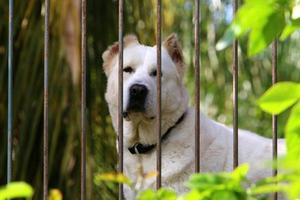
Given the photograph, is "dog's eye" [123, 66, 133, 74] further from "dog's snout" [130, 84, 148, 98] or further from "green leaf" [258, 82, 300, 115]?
"green leaf" [258, 82, 300, 115]

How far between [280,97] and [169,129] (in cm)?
345

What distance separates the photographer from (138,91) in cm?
471

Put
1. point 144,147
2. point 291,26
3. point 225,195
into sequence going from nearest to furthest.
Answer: point 225,195
point 291,26
point 144,147

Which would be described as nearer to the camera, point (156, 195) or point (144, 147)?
point (156, 195)

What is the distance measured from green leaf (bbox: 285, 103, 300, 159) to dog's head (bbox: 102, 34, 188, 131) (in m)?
3.38

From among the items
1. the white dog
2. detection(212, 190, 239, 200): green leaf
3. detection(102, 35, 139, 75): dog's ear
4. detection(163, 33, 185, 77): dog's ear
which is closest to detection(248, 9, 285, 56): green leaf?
detection(212, 190, 239, 200): green leaf

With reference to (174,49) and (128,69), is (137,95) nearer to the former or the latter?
(128,69)

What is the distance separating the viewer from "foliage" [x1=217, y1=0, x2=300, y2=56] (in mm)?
1293

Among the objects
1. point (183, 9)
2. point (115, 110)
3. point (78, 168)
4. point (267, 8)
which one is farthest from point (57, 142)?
point (267, 8)

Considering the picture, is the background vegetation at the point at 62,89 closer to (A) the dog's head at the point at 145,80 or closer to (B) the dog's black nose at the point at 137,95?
(A) the dog's head at the point at 145,80

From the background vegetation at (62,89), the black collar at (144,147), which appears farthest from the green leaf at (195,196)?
the background vegetation at (62,89)

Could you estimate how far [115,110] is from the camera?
4902 mm

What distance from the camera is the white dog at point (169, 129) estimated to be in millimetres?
4602

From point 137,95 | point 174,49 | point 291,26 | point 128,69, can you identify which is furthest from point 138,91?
point 291,26
